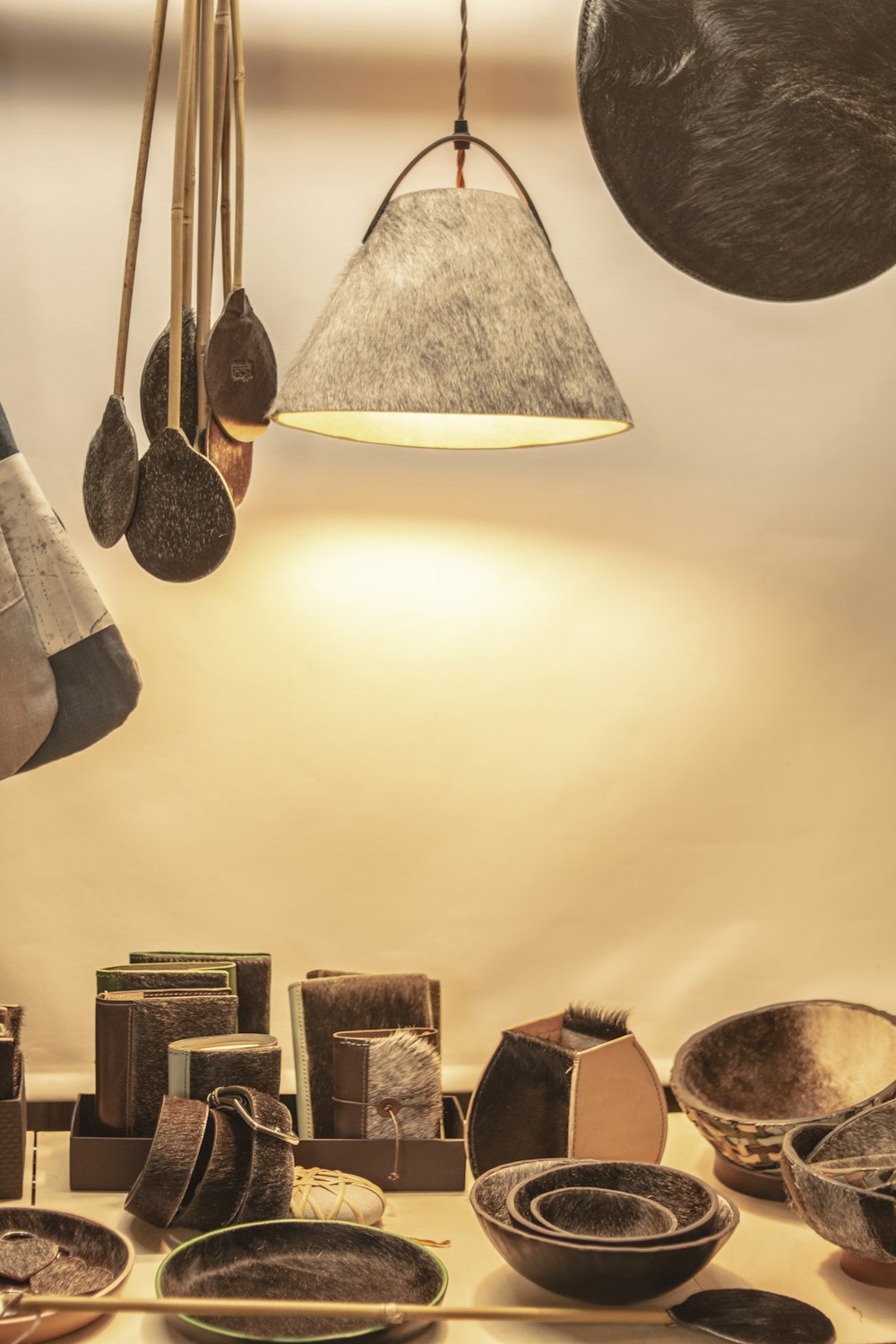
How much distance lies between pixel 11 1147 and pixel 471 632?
78cm

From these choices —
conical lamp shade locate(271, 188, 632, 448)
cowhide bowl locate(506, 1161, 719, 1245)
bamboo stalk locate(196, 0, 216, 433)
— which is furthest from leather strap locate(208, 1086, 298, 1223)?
bamboo stalk locate(196, 0, 216, 433)

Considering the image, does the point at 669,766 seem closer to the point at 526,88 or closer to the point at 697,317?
the point at 697,317

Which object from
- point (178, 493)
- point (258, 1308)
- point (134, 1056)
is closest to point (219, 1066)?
point (134, 1056)

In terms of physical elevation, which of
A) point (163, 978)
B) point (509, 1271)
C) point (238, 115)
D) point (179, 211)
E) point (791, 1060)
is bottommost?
point (509, 1271)

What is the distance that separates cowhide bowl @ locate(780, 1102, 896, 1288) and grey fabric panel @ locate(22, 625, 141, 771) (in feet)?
2.52

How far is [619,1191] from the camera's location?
123 cm

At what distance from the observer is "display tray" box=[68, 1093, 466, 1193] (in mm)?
1316

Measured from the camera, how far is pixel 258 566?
5.13 feet

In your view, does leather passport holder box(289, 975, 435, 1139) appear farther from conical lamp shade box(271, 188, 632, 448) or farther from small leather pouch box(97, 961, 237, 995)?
conical lamp shade box(271, 188, 632, 448)

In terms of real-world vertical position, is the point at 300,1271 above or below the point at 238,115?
below

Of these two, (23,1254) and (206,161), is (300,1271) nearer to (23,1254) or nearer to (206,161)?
(23,1254)

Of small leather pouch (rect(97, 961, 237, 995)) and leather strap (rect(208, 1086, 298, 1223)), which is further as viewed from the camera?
small leather pouch (rect(97, 961, 237, 995))

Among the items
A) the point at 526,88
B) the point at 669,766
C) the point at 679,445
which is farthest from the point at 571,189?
the point at 669,766

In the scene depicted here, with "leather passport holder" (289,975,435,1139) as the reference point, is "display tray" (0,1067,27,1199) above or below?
below
